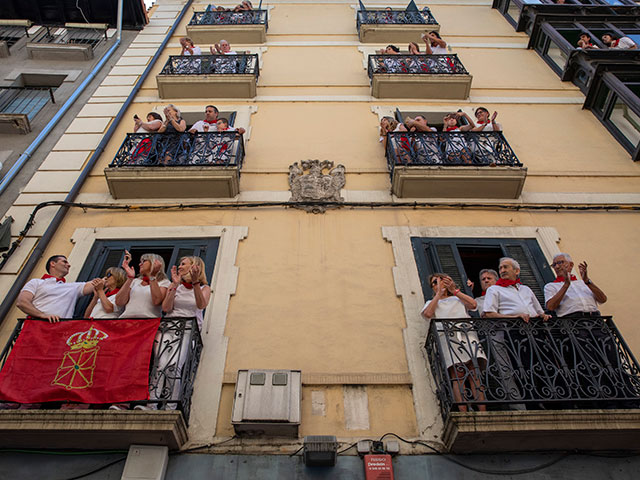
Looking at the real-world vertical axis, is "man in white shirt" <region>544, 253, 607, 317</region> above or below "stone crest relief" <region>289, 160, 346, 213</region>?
above

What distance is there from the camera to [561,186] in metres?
8.48

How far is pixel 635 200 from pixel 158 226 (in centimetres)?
774

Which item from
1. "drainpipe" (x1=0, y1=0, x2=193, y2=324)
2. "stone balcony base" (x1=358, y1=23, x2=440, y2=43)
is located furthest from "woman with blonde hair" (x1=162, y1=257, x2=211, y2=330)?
"stone balcony base" (x1=358, y1=23, x2=440, y2=43)

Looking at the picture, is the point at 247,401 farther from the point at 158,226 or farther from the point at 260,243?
the point at 158,226

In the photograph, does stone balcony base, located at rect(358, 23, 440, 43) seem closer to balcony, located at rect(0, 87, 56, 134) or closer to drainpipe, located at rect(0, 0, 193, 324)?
drainpipe, located at rect(0, 0, 193, 324)

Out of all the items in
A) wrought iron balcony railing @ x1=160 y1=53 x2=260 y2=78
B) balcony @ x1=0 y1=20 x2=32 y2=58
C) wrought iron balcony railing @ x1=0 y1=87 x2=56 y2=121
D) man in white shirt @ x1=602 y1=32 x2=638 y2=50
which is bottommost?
wrought iron balcony railing @ x1=0 y1=87 x2=56 y2=121

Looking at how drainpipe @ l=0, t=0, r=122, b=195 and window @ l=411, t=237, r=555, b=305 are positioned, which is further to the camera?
drainpipe @ l=0, t=0, r=122, b=195

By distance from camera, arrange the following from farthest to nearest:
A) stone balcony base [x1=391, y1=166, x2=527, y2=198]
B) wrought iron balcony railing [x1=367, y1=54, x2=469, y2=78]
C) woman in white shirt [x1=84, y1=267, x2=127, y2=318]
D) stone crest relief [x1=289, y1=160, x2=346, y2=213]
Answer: wrought iron balcony railing [x1=367, y1=54, x2=469, y2=78], stone crest relief [x1=289, y1=160, x2=346, y2=213], stone balcony base [x1=391, y1=166, x2=527, y2=198], woman in white shirt [x1=84, y1=267, x2=127, y2=318]

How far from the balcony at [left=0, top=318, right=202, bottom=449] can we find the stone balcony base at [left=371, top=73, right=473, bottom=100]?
7.37 metres

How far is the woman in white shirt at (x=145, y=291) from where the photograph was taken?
18.6 feet

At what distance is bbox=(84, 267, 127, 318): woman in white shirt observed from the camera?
574cm

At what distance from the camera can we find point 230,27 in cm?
1327

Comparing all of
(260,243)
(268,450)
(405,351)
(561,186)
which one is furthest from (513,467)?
(561,186)

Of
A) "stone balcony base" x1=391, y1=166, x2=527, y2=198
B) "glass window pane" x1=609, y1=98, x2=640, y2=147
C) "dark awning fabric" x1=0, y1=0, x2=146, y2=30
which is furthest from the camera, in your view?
"dark awning fabric" x1=0, y1=0, x2=146, y2=30
